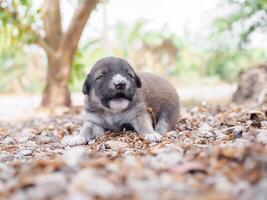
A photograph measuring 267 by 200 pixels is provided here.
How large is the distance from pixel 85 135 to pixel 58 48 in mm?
6827

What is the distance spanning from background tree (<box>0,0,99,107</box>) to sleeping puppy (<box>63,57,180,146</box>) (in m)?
5.93

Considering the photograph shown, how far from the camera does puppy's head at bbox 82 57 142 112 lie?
6.20 metres

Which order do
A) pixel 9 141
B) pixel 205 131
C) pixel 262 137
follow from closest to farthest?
pixel 262 137 → pixel 205 131 → pixel 9 141

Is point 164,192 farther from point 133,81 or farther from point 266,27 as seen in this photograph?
point 266,27

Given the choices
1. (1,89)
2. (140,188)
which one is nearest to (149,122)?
(140,188)

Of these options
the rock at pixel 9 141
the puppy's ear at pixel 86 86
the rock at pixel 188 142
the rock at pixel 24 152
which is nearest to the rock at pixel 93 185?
the rock at pixel 188 142

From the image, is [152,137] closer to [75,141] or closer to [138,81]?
[138,81]

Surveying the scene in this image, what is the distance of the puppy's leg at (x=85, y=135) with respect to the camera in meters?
6.54

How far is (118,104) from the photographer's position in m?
6.33

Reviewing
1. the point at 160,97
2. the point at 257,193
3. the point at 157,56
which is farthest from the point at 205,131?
the point at 157,56

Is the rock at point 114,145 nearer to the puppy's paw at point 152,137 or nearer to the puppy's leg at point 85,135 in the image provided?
the puppy's paw at point 152,137

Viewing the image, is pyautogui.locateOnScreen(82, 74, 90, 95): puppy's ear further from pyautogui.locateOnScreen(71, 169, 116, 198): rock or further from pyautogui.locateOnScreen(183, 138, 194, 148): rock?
pyautogui.locateOnScreen(71, 169, 116, 198): rock

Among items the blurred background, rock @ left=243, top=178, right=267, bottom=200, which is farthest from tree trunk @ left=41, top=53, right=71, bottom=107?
rock @ left=243, top=178, right=267, bottom=200

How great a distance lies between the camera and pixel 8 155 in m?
5.79
